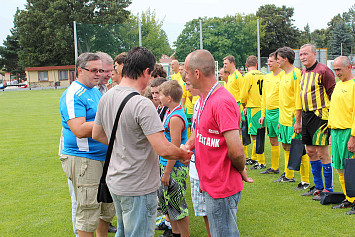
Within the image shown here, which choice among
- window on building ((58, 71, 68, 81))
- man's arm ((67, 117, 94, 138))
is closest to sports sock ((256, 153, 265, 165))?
man's arm ((67, 117, 94, 138))

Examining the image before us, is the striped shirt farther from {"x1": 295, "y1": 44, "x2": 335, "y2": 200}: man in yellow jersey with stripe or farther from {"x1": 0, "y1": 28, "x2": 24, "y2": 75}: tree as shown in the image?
{"x1": 0, "y1": 28, "x2": 24, "y2": 75}: tree

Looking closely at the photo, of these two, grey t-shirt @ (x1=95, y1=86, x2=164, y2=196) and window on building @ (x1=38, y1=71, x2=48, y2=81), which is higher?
window on building @ (x1=38, y1=71, x2=48, y2=81)

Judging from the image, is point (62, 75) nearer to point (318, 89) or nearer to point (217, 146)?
point (318, 89)

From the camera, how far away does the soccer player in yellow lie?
5.02 metres

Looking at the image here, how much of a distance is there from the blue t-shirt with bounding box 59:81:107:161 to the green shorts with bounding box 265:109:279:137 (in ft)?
15.2

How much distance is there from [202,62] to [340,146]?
11.1ft

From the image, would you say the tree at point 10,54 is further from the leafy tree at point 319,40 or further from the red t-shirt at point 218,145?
the red t-shirt at point 218,145

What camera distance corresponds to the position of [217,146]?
2805 millimetres

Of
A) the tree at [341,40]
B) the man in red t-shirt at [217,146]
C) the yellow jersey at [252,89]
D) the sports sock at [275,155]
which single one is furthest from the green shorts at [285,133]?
the tree at [341,40]

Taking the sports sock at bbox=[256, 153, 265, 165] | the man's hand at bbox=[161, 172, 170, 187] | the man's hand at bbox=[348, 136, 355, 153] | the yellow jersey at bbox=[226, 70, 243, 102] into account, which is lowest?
the sports sock at bbox=[256, 153, 265, 165]

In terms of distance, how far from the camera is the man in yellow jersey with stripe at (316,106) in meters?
5.70

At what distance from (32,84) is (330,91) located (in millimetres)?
63870

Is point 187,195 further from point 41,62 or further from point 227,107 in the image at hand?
point 41,62

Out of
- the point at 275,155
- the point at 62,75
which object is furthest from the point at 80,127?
the point at 62,75
